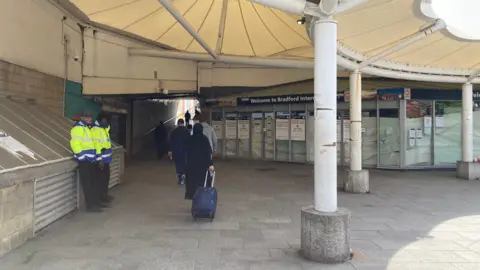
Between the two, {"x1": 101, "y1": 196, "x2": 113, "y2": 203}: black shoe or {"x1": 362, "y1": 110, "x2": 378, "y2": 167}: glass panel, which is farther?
{"x1": 362, "y1": 110, "x2": 378, "y2": 167}: glass panel

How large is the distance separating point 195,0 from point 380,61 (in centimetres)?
483

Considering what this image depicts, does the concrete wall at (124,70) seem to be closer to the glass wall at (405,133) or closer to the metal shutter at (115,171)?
the metal shutter at (115,171)

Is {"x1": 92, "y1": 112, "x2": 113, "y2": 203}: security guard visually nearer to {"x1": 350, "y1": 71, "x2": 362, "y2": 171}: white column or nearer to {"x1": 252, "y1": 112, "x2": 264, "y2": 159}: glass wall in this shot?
{"x1": 350, "y1": 71, "x2": 362, "y2": 171}: white column

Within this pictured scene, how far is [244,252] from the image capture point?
4875 mm

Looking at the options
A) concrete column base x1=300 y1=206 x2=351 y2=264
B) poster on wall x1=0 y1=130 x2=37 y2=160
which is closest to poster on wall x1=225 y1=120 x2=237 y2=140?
poster on wall x1=0 y1=130 x2=37 y2=160

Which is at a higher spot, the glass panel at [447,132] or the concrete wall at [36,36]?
the concrete wall at [36,36]

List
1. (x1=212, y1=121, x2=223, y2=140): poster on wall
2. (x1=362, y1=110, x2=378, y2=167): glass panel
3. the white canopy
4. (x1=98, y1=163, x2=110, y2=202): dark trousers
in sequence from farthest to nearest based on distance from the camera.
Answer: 1. (x1=212, y1=121, x2=223, y2=140): poster on wall
2. (x1=362, y1=110, x2=378, y2=167): glass panel
3. (x1=98, y1=163, x2=110, y2=202): dark trousers
4. the white canopy

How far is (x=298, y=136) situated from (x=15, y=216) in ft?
39.9

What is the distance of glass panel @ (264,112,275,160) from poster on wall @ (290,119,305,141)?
94 cm

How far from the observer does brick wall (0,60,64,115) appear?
7.17m

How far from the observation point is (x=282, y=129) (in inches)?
642

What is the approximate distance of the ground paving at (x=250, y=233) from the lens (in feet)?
14.8

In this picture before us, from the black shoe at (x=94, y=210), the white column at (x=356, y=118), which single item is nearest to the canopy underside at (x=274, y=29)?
the white column at (x=356, y=118)

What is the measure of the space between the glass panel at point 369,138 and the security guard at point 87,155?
33.2ft
